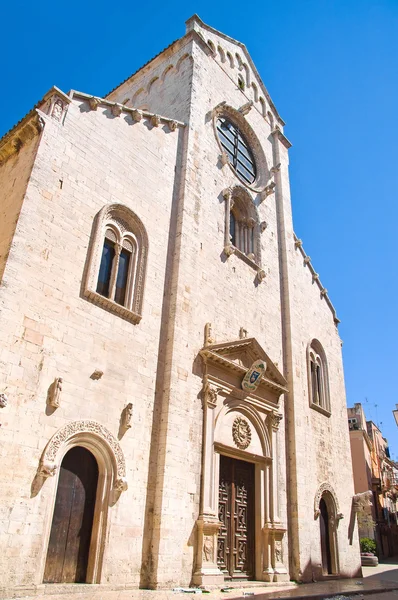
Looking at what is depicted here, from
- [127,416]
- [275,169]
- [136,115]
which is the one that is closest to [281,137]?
[275,169]

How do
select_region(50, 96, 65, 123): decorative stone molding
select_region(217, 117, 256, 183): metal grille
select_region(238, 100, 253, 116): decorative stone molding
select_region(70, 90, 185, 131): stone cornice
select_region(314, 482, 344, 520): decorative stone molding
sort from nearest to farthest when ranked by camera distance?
1. select_region(50, 96, 65, 123): decorative stone molding
2. select_region(70, 90, 185, 131): stone cornice
3. select_region(314, 482, 344, 520): decorative stone molding
4. select_region(217, 117, 256, 183): metal grille
5. select_region(238, 100, 253, 116): decorative stone molding

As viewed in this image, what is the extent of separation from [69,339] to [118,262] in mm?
2586

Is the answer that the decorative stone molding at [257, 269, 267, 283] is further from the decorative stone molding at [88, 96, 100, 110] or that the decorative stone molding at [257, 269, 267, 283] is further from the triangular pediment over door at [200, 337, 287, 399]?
the decorative stone molding at [88, 96, 100, 110]

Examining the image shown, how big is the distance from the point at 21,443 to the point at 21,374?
115 cm

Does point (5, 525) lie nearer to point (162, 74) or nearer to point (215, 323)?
point (215, 323)

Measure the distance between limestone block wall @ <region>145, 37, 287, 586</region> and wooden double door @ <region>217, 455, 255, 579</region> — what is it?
1.34 meters

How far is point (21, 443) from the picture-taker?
8.06 meters

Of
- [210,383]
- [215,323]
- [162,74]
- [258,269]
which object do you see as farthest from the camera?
[162,74]

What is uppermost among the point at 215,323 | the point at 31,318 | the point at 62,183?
the point at 62,183

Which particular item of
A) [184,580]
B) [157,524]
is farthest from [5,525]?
[184,580]

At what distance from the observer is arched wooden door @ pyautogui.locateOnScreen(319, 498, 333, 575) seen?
15.5m

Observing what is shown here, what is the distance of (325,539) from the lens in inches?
624

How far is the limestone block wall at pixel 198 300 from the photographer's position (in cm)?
1034

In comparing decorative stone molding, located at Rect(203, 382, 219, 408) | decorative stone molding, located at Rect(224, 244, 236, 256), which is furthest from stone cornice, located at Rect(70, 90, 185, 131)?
decorative stone molding, located at Rect(203, 382, 219, 408)
